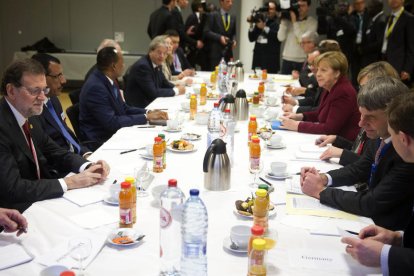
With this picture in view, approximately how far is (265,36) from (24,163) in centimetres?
617

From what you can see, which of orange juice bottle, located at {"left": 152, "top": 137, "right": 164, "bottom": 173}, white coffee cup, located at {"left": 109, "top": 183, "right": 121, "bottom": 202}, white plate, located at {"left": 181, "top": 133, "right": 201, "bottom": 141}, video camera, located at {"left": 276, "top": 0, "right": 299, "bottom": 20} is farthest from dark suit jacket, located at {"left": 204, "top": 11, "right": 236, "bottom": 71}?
white coffee cup, located at {"left": 109, "top": 183, "right": 121, "bottom": 202}

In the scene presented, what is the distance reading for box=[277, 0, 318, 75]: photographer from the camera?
279 inches

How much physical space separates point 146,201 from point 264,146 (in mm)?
1179

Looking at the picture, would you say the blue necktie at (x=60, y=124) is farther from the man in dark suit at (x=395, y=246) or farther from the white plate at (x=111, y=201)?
the man in dark suit at (x=395, y=246)

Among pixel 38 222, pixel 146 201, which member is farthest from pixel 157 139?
pixel 38 222

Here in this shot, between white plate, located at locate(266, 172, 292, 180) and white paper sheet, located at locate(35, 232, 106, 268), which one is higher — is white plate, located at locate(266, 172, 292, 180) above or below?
below

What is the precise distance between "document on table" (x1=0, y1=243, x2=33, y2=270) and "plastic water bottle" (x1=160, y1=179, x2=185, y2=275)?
0.45 m

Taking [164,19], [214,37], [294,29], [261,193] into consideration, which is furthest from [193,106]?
[214,37]

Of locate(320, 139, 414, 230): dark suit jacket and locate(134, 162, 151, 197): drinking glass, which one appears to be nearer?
locate(320, 139, 414, 230): dark suit jacket

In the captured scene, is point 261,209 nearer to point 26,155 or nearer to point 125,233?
point 125,233

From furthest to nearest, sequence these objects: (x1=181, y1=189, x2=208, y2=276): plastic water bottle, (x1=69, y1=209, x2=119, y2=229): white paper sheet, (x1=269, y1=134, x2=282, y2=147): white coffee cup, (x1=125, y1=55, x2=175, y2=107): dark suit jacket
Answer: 1. (x1=125, y1=55, x2=175, y2=107): dark suit jacket
2. (x1=269, y1=134, x2=282, y2=147): white coffee cup
3. (x1=69, y1=209, x2=119, y2=229): white paper sheet
4. (x1=181, y1=189, x2=208, y2=276): plastic water bottle

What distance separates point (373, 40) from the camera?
24.1 ft

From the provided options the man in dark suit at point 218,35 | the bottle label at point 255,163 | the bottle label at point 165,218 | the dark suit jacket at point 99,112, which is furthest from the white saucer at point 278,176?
the man in dark suit at point 218,35

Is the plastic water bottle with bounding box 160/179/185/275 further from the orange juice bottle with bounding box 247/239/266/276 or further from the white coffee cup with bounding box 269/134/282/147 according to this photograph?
the white coffee cup with bounding box 269/134/282/147
